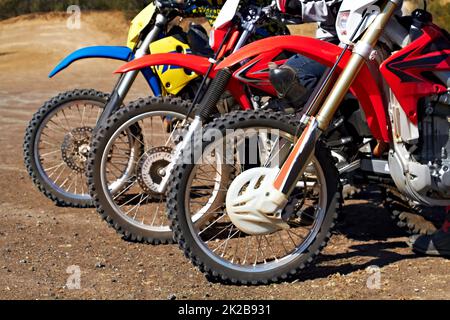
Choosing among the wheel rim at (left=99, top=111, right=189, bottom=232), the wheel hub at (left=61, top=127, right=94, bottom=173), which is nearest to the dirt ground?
the wheel rim at (left=99, top=111, right=189, bottom=232)

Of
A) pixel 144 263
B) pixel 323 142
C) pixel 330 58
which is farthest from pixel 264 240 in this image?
pixel 330 58

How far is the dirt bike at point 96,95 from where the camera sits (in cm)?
614

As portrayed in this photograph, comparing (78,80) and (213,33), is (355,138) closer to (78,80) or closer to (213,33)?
(213,33)

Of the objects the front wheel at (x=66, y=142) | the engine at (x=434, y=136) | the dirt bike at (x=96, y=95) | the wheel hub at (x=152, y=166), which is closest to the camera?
the engine at (x=434, y=136)

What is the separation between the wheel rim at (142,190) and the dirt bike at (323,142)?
0.83 m

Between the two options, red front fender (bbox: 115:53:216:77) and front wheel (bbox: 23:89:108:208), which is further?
front wheel (bbox: 23:89:108:208)

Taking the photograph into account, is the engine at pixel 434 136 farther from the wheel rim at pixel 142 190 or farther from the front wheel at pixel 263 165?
the wheel rim at pixel 142 190

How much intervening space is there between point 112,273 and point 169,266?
0.33m

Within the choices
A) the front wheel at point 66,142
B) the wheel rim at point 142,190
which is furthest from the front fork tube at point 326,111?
the front wheel at point 66,142

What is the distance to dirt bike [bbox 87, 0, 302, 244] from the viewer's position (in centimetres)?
543

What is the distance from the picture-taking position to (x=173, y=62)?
543 cm

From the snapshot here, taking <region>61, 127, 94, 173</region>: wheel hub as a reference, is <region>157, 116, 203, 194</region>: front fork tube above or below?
above

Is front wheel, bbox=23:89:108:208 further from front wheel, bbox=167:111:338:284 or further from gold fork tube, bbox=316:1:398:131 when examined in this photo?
gold fork tube, bbox=316:1:398:131

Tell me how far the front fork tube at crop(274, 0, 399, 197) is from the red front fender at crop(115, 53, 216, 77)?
1.18m
